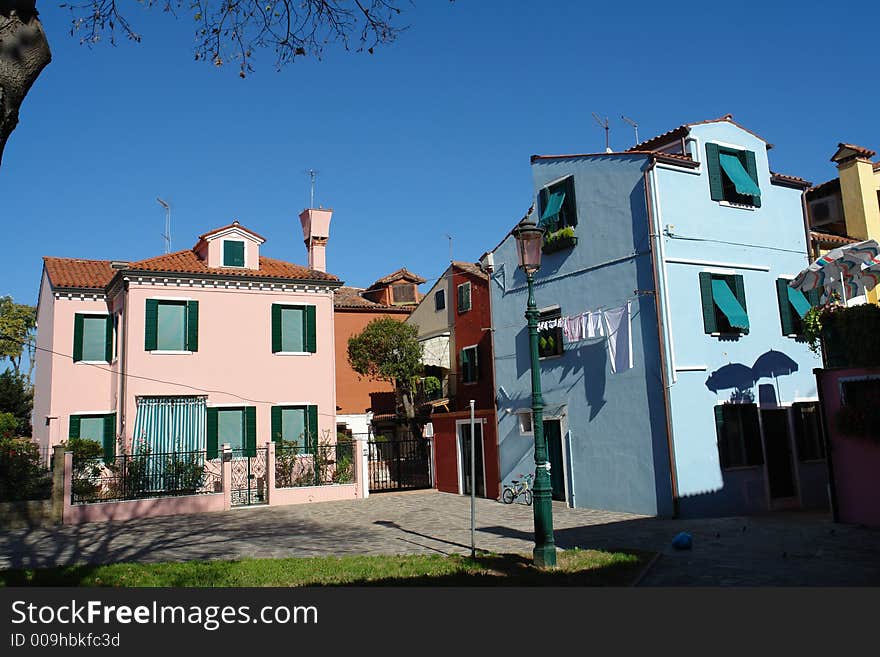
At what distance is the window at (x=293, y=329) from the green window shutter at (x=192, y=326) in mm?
2525

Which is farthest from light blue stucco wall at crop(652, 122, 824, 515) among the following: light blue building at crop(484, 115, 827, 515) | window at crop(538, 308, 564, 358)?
window at crop(538, 308, 564, 358)

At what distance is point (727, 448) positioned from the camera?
17.1m

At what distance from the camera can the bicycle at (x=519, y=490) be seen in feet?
66.5

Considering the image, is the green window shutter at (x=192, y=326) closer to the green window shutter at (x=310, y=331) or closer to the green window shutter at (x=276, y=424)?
the green window shutter at (x=276, y=424)

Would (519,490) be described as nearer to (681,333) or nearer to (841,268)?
(681,333)

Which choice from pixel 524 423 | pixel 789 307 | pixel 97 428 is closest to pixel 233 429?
pixel 97 428

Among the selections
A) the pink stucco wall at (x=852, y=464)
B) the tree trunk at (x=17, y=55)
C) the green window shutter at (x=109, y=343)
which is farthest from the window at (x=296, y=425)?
the tree trunk at (x=17, y=55)

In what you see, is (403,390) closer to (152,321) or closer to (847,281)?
(152,321)

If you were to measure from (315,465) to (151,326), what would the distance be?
6.86 metres

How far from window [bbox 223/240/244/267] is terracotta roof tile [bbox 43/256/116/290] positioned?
4.37 m

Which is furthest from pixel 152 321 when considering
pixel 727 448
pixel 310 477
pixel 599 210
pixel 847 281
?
pixel 847 281

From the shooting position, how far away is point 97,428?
23500 mm

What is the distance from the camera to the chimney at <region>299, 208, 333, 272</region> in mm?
31234

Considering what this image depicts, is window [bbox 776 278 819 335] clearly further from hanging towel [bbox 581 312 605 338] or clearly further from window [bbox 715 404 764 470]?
hanging towel [bbox 581 312 605 338]
